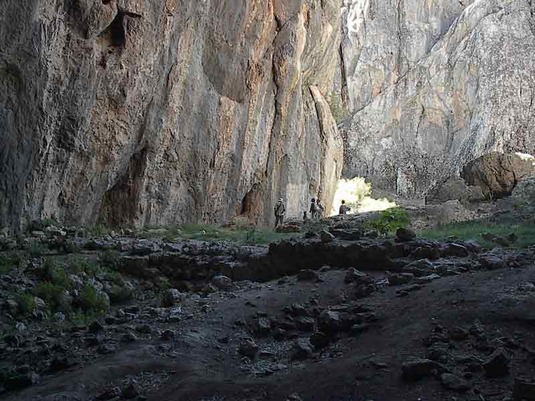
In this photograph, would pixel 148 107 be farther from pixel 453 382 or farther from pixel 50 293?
pixel 453 382

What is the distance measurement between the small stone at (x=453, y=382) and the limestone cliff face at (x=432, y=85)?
53188mm

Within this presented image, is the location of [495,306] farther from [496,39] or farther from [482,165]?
[496,39]

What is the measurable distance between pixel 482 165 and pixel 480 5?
129ft

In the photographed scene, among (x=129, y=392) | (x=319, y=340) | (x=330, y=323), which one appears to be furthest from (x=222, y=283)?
(x=129, y=392)

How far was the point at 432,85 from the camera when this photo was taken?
204ft

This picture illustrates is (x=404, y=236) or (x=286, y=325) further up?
(x=404, y=236)

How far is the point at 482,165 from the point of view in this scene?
Answer: 2827cm

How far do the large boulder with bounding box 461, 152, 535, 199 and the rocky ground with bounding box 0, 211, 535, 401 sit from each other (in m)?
19.4

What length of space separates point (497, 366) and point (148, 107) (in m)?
14.4

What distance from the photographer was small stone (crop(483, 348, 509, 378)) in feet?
12.5

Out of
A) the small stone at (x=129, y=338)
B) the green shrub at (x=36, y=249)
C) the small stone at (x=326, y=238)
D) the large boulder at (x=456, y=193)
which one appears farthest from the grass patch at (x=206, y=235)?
the large boulder at (x=456, y=193)

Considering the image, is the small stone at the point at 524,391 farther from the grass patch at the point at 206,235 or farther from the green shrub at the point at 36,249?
the grass patch at the point at 206,235

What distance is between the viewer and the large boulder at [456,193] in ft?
83.0

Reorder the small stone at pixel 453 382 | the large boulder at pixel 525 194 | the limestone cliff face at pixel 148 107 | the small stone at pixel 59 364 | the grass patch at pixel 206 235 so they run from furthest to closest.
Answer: the large boulder at pixel 525 194 < the grass patch at pixel 206 235 < the limestone cliff face at pixel 148 107 < the small stone at pixel 59 364 < the small stone at pixel 453 382
